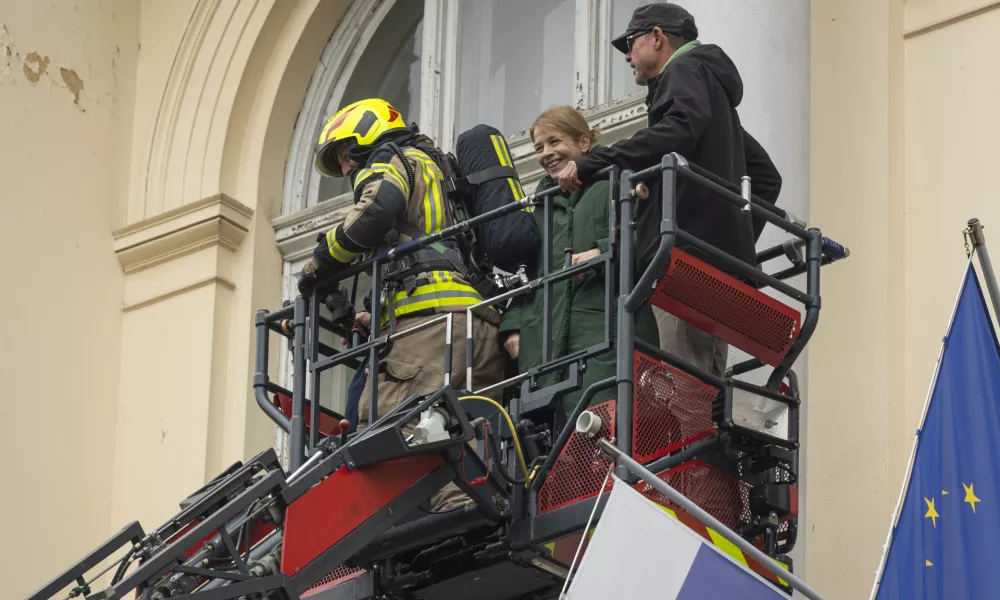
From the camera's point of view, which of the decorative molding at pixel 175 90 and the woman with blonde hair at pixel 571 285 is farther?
the decorative molding at pixel 175 90

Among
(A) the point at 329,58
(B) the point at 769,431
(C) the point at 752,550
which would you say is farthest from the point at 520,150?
(C) the point at 752,550

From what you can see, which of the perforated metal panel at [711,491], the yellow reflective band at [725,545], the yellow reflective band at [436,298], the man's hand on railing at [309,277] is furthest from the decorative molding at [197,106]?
the yellow reflective band at [725,545]

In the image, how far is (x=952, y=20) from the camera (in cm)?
1013

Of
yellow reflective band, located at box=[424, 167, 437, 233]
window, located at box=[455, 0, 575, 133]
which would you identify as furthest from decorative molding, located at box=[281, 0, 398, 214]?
yellow reflective band, located at box=[424, 167, 437, 233]

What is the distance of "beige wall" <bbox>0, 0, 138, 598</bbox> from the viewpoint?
39.1 feet

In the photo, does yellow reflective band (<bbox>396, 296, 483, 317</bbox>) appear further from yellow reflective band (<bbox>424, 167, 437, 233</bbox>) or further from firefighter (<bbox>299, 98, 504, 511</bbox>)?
yellow reflective band (<bbox>424, 167, 437, 233</bbox>)

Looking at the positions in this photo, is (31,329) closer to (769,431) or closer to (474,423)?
(474,423)

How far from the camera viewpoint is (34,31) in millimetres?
12656

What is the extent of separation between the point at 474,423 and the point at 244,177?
5312 mm

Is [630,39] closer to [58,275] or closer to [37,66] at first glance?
[58,275]

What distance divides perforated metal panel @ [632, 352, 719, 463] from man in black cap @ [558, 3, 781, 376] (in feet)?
1.12

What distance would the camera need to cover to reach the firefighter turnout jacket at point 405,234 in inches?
338

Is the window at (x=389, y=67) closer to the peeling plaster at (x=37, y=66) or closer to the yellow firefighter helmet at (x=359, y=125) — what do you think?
the peeling plaster at (x=37, y=66)

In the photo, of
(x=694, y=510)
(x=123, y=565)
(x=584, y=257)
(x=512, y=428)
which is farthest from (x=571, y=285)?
(x=123, y=565)
